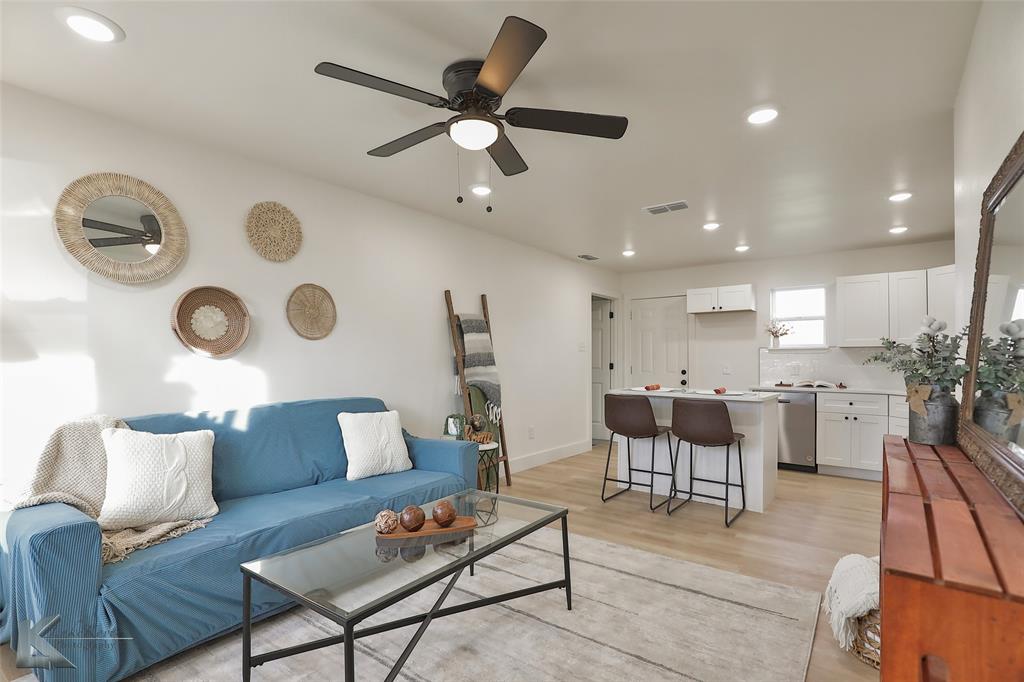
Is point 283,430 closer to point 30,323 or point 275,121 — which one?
point 30,323

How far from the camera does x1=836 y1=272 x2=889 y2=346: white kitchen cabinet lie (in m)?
5.21

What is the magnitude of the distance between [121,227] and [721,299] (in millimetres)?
5975

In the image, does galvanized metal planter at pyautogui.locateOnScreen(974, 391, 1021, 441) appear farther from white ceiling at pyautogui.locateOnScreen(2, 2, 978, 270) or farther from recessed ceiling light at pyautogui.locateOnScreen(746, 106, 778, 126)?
recessed ceiling light at pyautogui.locateOnScreen(746, 106, 778, 126)

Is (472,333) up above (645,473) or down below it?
above

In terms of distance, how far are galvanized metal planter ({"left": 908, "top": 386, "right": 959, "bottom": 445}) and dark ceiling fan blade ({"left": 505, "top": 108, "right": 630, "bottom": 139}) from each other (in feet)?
5.24

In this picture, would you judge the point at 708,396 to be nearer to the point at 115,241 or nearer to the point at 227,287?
the point at 227,287

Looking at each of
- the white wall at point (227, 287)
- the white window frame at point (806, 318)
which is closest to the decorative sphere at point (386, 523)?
the white wall at point (227, 287)

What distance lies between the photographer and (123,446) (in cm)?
229

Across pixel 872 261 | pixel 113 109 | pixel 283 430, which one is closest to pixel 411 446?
pixel 283 430

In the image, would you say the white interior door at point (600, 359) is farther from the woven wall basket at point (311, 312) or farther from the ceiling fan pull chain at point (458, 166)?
the woven wall basket at point (311, 312)

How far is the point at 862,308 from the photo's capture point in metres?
5.33

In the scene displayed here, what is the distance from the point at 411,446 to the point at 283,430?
2.82 feet

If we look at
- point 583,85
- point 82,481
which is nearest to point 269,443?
point 82,481

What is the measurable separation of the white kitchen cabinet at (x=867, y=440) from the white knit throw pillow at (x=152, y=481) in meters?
5.65
